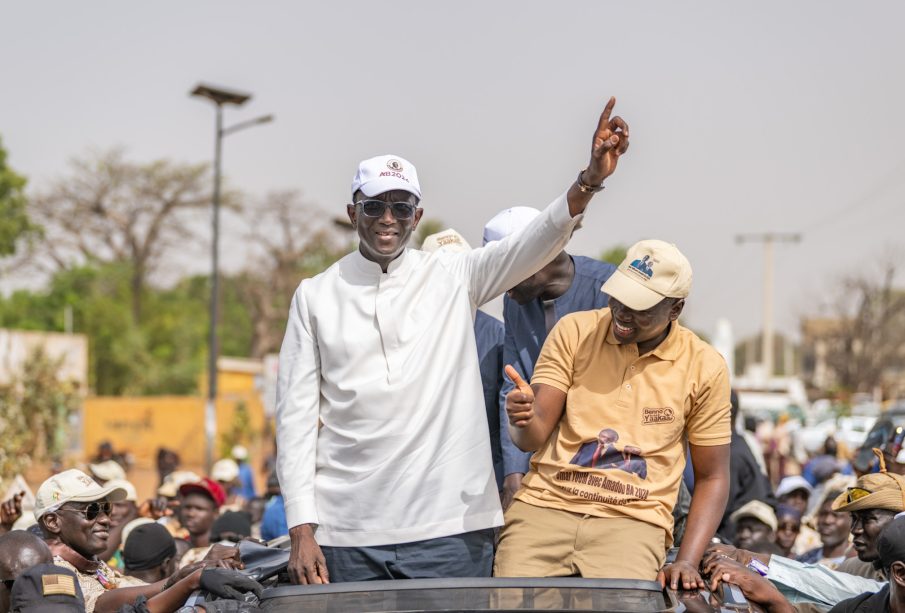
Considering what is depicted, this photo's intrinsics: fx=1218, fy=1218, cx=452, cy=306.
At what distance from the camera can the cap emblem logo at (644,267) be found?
3896mm

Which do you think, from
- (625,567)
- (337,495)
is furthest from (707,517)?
(337,495)

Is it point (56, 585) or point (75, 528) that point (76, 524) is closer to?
point (75, 528)

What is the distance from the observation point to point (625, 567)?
3.70m

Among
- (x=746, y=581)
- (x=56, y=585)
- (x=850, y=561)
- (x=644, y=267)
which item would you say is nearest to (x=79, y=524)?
(x=56, y=585)

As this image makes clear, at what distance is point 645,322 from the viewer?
391 centimetres

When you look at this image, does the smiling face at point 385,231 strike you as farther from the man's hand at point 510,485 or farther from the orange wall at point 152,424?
the orange wall at point 152,424

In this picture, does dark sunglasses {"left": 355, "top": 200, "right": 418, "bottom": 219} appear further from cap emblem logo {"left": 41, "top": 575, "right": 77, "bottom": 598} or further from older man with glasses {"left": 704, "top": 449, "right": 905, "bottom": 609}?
cap emblem logo {"left": 41, "top": 575, "right": 77, "bottom": 598}

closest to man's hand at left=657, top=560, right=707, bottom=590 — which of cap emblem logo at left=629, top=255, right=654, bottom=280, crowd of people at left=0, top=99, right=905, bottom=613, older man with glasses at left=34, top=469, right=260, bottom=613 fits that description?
crowd of people at left=0, top=99, right=905, bottom=613

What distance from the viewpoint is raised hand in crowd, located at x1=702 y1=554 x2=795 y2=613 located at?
11.9ft

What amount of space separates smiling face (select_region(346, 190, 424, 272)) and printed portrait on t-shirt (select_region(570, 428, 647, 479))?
89cm

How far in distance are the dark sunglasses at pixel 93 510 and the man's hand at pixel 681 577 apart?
2.86 metres

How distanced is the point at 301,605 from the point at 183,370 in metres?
44.2

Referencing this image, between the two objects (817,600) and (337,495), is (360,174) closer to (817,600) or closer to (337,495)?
(337,495)

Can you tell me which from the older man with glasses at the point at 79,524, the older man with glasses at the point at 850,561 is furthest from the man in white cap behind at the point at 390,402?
the older man with glasses at the point at 79,524
